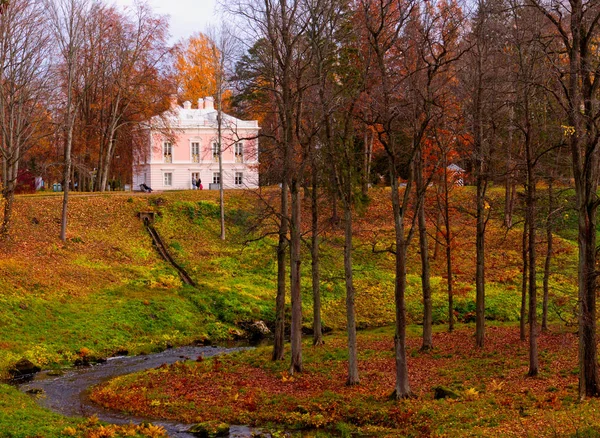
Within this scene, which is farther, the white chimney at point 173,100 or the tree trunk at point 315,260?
the white chimney at point 173,100

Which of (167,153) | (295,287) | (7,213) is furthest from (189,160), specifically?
(295,287)

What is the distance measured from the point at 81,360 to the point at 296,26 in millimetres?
15799

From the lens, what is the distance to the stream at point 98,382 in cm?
1737

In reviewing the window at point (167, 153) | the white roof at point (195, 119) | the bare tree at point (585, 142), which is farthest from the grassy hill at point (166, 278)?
the window at point (167, 153)

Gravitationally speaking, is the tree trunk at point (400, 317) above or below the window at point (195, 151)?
below

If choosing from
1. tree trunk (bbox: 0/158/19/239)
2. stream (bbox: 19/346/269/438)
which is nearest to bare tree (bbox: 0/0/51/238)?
tree trunk (bbox: 0/158/19/239)

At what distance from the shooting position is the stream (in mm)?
17370

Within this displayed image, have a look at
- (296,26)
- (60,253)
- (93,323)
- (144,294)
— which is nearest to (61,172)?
(60,253)

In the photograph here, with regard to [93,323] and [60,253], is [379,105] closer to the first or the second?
[93,323]

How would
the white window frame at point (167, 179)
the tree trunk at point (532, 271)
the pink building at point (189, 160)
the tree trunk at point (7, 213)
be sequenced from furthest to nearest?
the white window frame at point (167, 179), the pink building at point (189, 160), the tree trunk at point (7, 213), the tree trunk at point (532, 271)

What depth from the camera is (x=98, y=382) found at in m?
23.2

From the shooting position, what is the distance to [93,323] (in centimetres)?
3055

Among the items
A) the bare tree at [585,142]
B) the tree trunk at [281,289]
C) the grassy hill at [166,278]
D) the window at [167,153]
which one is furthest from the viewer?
the window at [167,153]

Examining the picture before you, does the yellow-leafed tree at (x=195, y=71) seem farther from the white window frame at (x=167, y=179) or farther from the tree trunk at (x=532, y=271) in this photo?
the tree trunk at (x=532, y=271)
